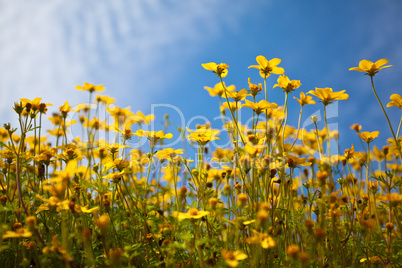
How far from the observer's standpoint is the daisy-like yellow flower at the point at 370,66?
6.79ft

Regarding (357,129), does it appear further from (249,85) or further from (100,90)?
(100,90)

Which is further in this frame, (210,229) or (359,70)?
(359,70)

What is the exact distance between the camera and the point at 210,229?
1983 millimetres

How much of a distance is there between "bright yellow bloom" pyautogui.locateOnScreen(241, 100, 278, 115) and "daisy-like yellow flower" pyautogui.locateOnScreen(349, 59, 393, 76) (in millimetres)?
655

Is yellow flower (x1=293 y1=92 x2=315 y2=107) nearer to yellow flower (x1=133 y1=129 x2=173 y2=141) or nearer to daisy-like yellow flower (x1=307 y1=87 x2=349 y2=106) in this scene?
daisy-like yellow flower (x1=307 y1=87 x2=349 y2=106)

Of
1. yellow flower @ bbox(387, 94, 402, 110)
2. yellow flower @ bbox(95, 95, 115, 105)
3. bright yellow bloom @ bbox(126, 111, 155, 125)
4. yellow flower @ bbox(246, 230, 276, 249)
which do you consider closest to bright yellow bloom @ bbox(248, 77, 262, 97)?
yellow flower @ bbox(387, 94, 402, 110)

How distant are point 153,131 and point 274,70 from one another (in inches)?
38.8

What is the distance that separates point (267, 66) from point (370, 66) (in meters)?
0.69

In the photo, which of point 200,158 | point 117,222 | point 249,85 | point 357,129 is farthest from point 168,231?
point 357,129

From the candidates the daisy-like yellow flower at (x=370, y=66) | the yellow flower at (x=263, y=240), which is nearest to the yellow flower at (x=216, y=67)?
the daisy-like yellow flower at (x=370, y=66)

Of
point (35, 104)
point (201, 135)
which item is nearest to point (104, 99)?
point (35, 104)

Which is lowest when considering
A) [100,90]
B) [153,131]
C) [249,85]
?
[153,131]

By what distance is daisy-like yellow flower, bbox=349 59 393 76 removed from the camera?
207 cm

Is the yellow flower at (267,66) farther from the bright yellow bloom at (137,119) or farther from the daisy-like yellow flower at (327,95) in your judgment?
the bright yellow bloom at (137,119)
